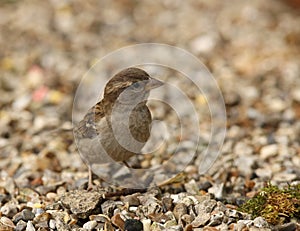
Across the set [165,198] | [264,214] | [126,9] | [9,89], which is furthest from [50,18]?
[264,214]

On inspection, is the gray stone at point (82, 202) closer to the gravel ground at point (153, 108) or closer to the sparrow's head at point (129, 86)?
the gravel ground at point (153, 108)

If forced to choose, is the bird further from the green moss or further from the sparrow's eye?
the green moss

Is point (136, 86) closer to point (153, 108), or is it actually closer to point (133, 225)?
point (133, 225)

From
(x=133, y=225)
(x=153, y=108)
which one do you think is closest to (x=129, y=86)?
(x=133, y=225)

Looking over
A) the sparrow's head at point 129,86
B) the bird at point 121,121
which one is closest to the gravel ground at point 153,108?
the bird at point 121,121

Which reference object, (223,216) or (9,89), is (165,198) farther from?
(9,89)

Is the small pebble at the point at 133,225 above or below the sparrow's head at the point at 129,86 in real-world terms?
below
